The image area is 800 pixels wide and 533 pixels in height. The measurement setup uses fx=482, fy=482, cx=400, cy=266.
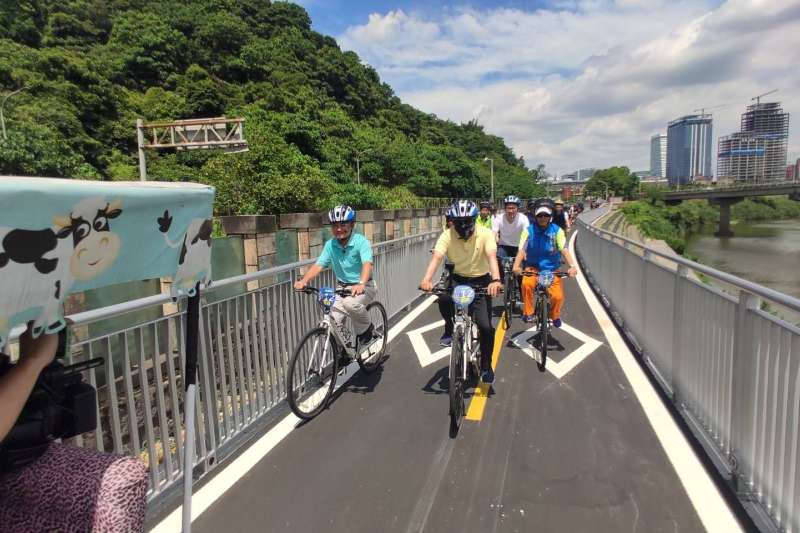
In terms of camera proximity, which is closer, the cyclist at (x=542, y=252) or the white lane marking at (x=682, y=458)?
the white lane marking at (x=682, y=458)

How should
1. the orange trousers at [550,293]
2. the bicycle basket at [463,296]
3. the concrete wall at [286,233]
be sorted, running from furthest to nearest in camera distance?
the concrete wall at [286,233] → the orange trousers at [550,293] → the bicycle basket at [463,296]

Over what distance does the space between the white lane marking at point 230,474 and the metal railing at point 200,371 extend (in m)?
0.16

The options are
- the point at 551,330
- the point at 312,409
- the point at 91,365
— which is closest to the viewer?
the point at 91,365

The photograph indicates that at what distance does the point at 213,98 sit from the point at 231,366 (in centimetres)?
5246

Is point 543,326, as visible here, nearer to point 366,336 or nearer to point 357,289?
point 366,336

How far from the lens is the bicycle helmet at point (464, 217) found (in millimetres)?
4824

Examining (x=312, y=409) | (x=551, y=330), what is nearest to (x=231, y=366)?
(x=312, y=409)

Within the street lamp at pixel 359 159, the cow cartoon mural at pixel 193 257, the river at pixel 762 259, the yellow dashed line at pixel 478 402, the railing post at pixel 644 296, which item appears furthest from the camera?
the street lamp at pixel 359 159

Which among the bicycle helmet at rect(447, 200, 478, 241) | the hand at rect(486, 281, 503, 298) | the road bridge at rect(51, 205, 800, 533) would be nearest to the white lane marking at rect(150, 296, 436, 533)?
the road bridge at rect(51, 205, 800, 533)

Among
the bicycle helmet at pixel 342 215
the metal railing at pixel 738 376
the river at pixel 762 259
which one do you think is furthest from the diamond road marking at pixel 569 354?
the river at pixel 762 259

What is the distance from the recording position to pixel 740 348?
3229 millimetres

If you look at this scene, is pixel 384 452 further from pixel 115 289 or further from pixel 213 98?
pixel 213 98

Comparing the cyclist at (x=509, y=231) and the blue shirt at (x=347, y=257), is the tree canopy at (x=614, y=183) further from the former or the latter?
the blue shirt at (x=347, y=257)

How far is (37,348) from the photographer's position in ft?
5.37
